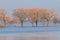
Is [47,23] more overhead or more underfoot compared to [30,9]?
more underfoot

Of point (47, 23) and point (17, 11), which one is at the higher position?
point (17, 11)

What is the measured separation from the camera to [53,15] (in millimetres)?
39531

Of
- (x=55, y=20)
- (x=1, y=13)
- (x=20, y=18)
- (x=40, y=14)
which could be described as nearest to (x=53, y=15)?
(x=55, y=20)

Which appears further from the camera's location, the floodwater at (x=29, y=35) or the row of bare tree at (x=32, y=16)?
the row of bare tree at (x=32, y=16)

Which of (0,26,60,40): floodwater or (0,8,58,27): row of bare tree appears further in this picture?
(0,8,58,27): row of bare tree

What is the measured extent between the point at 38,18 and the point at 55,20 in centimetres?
477

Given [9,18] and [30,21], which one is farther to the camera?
[30,21]

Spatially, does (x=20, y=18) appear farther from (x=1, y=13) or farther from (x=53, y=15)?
(x=53, y=15)

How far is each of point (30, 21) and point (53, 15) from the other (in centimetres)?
604

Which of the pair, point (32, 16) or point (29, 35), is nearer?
point (29, 35)

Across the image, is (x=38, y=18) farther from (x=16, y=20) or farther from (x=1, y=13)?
(x=1, y=13)

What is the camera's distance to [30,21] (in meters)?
42.9

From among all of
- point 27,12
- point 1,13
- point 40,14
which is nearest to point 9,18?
point 1,13

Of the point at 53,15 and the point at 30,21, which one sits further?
the point at 30,21
